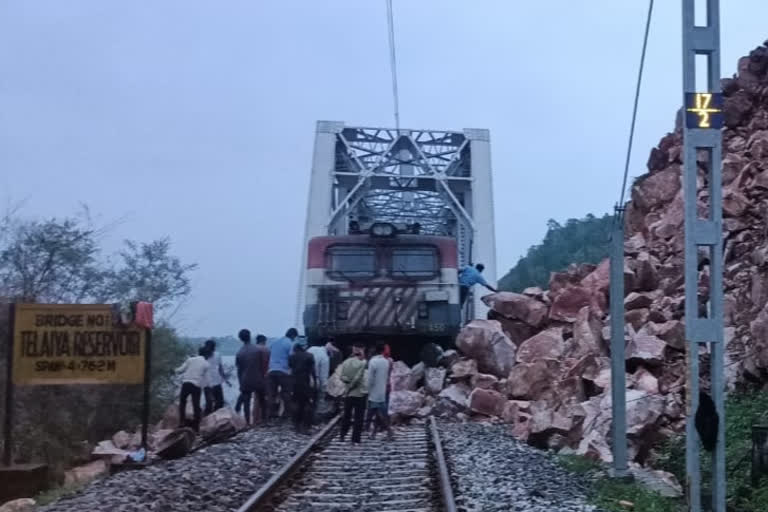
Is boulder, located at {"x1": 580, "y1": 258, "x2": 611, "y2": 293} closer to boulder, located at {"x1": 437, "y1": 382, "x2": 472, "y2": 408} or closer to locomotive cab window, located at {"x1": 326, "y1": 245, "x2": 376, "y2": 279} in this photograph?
boulder, located at {"x1": 437, "y1": 382, "x2": 472, "y2": 408}

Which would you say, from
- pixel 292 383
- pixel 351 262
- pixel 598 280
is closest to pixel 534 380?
pixel 292 383

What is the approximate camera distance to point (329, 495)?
980cm

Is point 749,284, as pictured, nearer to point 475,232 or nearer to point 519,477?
point 519,477

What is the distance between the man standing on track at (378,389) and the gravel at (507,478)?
966mm

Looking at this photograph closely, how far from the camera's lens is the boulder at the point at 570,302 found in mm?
19859

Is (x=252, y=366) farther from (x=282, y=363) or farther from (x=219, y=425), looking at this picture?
(x=219, y=425)

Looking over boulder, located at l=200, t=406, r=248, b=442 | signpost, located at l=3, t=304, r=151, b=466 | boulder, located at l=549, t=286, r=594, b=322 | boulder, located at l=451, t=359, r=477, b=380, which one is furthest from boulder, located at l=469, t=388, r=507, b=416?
signpost, located at l=3, t=304, r=151, b=466

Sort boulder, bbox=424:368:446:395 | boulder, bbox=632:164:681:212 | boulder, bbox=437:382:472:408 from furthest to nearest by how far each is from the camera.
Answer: boulder, bbox=632:164:681:212 < boulder, bbox=424:368:446:395 < boulder, bbox=437:382:472:408

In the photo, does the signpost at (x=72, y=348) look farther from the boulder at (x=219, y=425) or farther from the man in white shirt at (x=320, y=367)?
the man in white shirt at (x=320, y=367)

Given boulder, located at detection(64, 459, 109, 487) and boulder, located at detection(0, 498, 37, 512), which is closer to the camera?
boulder, located at detection(0, 498, 37, 512)

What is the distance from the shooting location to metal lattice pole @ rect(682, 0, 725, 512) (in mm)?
6926

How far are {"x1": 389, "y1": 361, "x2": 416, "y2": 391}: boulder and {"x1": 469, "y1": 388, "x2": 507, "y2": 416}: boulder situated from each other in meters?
1.94

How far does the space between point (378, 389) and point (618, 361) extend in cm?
473

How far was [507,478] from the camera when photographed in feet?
34.5
